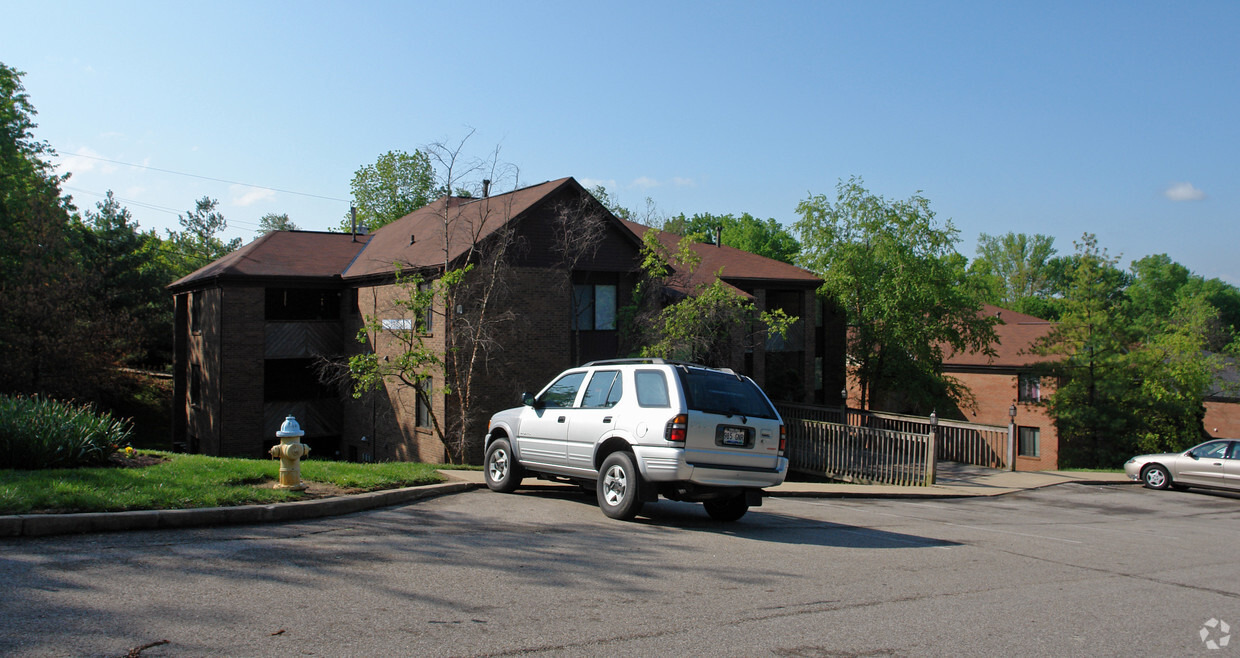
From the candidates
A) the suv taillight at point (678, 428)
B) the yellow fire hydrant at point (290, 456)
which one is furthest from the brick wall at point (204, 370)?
the suv taillight at point (678, 428)

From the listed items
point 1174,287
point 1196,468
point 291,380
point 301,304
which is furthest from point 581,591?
point 1174,287

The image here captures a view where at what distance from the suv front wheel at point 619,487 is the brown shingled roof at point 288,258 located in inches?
803

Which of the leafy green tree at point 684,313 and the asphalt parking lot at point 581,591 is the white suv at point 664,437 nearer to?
the asphalt parking lot at point 581,591

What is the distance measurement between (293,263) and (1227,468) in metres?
27.2

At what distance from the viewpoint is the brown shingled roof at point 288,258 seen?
86.8ft

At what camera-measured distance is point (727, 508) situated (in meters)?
9.88

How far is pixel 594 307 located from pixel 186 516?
56.9 feet

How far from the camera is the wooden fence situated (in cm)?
1808

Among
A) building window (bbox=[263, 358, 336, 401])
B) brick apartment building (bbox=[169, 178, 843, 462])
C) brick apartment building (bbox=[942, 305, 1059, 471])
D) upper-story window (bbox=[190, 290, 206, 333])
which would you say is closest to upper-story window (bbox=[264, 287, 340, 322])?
brick apartment building (bbox=[169, 178, 843, 462])

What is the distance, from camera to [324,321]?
27.6m

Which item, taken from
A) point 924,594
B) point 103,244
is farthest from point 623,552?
point 103,244

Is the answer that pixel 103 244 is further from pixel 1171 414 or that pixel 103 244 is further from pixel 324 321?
pixel 1171 414

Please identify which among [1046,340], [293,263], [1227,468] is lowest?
[1227,468]

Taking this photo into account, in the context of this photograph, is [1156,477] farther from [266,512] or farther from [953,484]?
[266,512]
